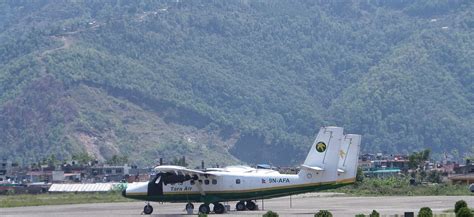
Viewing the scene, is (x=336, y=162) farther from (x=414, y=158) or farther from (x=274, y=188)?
(x=414, y=158)

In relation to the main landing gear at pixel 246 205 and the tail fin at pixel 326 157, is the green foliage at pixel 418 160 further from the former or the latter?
the tail fin at pixel 326 157

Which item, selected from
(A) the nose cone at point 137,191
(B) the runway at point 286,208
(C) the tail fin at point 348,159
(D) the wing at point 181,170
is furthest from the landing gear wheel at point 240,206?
(C) the tail fin at point 348,159

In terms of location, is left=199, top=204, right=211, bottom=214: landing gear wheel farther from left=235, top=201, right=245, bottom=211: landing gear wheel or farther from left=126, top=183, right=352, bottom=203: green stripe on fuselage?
left=235, top=201, right=245, bottom=211: landing gear wheel

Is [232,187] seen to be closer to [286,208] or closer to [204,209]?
[204,209]

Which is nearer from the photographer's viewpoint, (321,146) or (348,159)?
(321,146)

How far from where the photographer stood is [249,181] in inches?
3132

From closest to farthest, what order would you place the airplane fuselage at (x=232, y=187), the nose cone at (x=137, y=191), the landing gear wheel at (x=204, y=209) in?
the airplane fuselage at (x=232, y=187), the landing gear wheel at (x=204, y=209), the nose cone at (x=137, y=191)

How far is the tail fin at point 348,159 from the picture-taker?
81.9m

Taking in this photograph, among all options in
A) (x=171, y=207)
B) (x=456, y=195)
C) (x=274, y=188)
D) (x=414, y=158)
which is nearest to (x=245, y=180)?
(x=274, y=188)

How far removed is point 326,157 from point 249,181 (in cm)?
475

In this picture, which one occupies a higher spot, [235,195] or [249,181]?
[249,181]

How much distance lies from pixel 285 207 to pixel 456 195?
19725 millimetres

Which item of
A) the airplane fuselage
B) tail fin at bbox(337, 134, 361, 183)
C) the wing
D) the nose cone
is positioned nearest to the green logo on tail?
the airplane fuselage

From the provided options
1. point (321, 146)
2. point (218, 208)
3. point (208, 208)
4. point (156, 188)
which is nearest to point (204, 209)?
point (208, 208)
